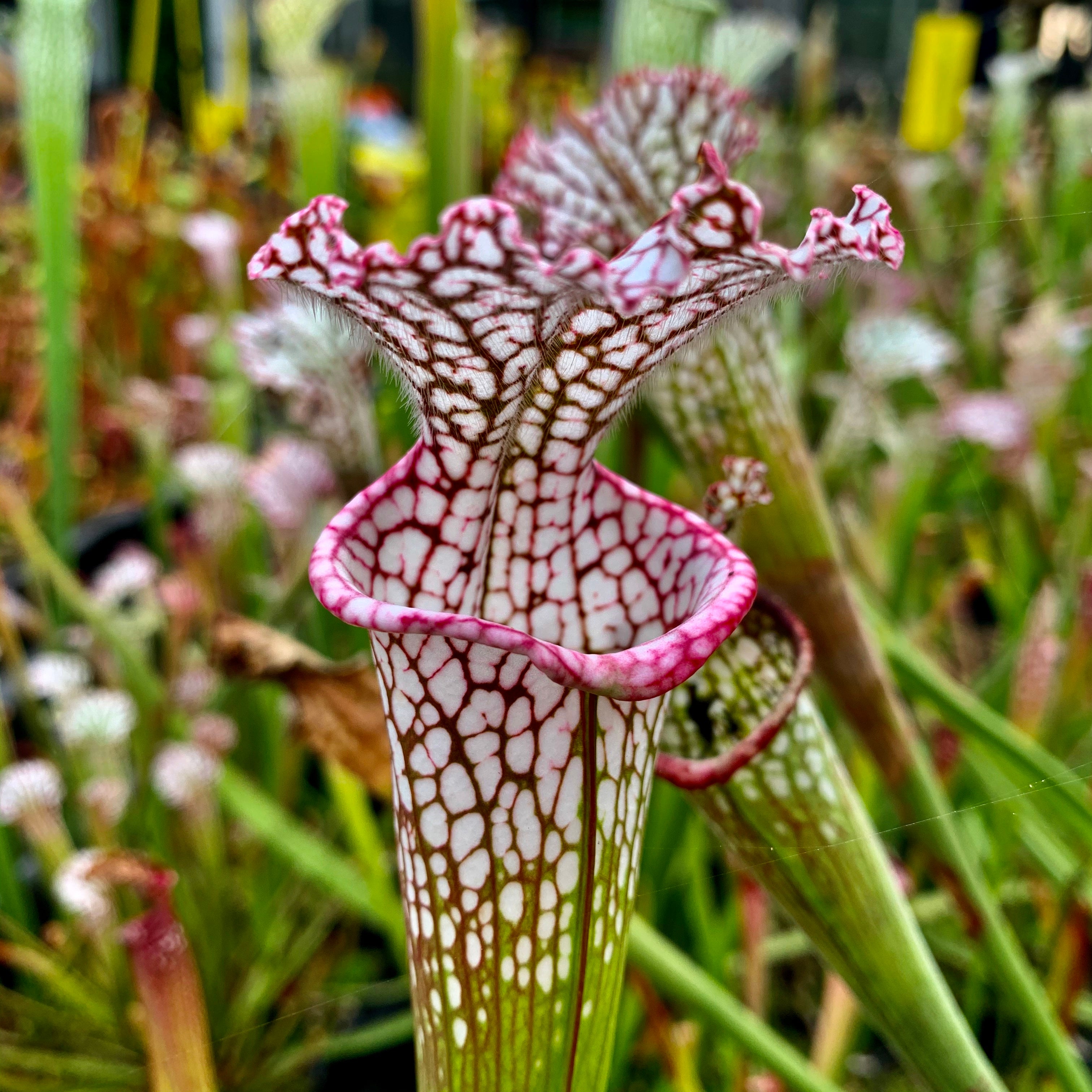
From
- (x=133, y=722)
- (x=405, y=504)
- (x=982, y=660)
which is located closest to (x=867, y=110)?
(x=982, y=660)

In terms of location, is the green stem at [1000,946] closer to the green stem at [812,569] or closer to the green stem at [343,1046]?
the green stem at [812,569]

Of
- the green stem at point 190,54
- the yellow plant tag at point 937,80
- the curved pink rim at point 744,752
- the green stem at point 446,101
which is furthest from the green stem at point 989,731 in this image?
the green stem at point 190,54

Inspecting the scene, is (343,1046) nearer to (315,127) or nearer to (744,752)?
(744,752)

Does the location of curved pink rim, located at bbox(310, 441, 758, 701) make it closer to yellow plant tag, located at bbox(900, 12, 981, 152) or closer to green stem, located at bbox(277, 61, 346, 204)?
green stem, located at bbox(277, 61, 346, 204)

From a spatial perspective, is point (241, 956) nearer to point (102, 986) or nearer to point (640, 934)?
point (102, 986)

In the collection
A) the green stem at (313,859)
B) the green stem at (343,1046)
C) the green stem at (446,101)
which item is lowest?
the green stem at (343,1046)

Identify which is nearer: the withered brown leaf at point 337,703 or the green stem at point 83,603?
the withered brown leaf at point 337,703
